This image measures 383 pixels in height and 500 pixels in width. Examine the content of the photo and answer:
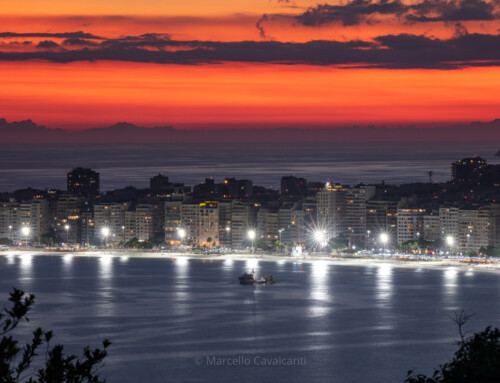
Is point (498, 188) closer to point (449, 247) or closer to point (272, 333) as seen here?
point (449, 247)

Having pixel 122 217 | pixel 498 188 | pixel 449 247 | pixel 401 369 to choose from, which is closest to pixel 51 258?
pixel 122 217

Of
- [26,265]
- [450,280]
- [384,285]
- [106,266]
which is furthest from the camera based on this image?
[26,265]

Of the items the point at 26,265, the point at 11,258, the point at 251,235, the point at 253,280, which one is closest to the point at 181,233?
the point at 251,235

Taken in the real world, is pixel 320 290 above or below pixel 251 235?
below

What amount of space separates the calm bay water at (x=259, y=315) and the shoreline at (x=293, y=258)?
2.55 metres

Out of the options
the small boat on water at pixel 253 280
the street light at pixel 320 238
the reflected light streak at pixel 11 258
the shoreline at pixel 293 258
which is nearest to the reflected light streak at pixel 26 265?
the reflected light streak at pixel 11 258

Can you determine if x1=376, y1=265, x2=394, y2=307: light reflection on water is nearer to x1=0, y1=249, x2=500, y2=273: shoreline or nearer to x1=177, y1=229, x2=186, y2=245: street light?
x1=0, y1=249, x2=500, y2=273: shoreline

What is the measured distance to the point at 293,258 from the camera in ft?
281

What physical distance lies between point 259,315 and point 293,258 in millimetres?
36416

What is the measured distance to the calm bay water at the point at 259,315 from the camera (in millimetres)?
35781

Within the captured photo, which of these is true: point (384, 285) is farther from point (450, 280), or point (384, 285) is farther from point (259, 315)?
point (259, 315)

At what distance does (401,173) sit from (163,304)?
4638 inches

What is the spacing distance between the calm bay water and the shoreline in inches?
100

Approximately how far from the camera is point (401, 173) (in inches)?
6654
